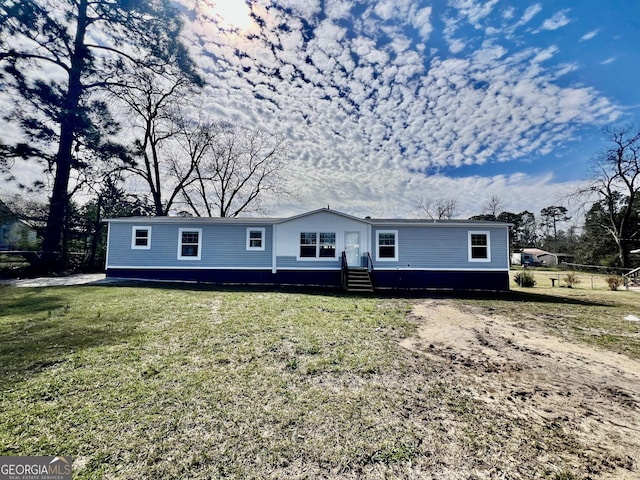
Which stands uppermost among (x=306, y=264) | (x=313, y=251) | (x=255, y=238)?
(x=255, y=238)

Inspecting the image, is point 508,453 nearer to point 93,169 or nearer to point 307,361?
point 307,361

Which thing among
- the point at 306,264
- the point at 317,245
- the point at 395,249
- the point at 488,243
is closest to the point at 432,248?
the point at 395,249

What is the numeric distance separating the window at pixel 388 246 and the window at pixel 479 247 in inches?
140

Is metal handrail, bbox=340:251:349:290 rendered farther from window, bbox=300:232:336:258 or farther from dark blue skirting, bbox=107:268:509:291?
window, bbox=300:232:336:258

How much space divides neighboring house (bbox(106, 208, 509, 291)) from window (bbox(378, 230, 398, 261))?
1.9 inches

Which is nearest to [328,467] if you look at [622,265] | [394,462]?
[394,462]

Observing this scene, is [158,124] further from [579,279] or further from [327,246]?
[579,279]

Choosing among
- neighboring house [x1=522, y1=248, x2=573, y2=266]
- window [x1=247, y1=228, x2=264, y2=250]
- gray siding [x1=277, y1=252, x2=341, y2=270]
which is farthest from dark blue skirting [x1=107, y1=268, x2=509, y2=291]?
neighboring house [x1=522, y1=248, x2=573, y2=266]

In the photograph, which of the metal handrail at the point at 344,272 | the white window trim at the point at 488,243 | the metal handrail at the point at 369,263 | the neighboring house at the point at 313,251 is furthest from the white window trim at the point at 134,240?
the white window trim at the point at 488,243

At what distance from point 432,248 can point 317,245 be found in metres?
5.53

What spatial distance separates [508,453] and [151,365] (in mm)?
4462

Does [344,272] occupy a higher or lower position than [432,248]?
lower

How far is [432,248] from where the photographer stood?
13102mm

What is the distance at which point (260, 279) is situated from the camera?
13.3 metres
